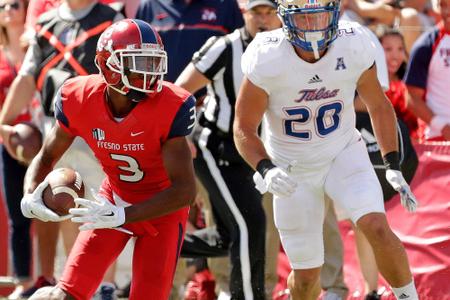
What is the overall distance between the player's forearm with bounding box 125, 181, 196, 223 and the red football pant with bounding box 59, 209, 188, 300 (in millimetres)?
178

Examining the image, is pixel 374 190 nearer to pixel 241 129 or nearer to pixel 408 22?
pixel 241 129

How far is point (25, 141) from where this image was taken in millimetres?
7523

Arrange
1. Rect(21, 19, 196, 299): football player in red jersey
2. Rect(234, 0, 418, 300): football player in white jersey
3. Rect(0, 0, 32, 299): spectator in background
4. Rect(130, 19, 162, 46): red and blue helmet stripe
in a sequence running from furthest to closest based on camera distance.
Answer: Rect(0, 0, 32, 299): spectator in background
Rect(234, 0, 418, 300): football player in white jersey
Rect(130, 19, 162, 46): red and blue helmet stripe
Rect(21, 19, 196, 299): football player in red jersey

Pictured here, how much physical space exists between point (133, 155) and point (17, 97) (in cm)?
220

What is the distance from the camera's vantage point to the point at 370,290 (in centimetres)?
735

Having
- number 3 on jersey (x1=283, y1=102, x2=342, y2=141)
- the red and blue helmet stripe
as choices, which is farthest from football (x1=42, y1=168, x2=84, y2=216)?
number 3 on jersey (x1=283, y1=102, x2=342, y2=141)

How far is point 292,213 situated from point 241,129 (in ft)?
1.65

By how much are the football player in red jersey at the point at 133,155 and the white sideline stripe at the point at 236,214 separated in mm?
Answer: 1296

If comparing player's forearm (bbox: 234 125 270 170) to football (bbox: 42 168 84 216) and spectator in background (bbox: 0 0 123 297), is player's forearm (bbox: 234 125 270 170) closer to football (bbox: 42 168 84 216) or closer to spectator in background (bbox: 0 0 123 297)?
football (bbox: 42 168 84 216)

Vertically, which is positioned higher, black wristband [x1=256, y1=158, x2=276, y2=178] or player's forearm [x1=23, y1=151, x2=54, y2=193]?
player's forearm [x1=23, y1=151, x2=54, y2=193]

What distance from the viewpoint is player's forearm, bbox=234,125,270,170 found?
19.6 ft

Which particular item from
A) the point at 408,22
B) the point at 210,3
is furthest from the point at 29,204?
the point at 408,22

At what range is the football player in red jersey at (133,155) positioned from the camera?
5555 millimetres

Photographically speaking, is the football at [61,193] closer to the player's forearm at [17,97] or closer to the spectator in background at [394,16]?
the player's forearm at [17,97]
